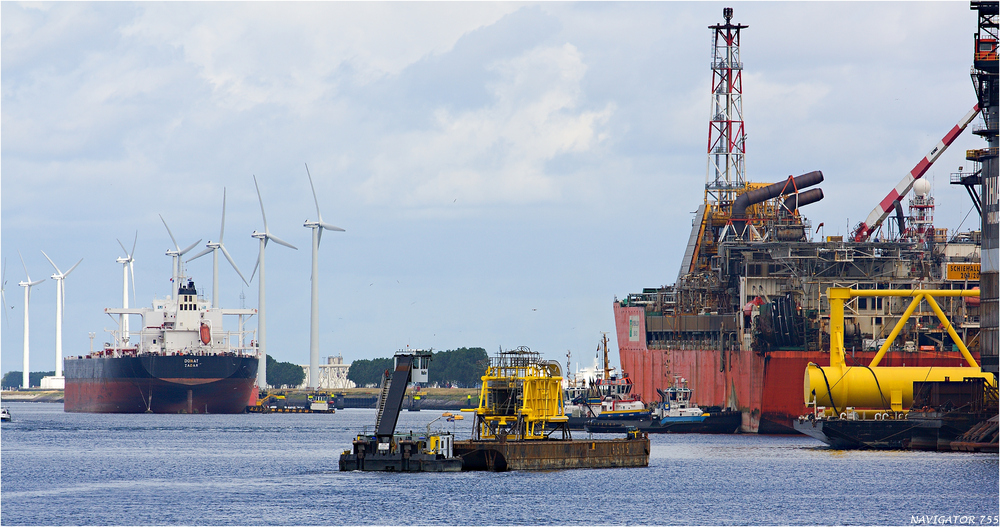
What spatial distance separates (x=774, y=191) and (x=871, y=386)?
42971 mm

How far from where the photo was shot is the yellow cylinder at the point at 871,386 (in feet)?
320

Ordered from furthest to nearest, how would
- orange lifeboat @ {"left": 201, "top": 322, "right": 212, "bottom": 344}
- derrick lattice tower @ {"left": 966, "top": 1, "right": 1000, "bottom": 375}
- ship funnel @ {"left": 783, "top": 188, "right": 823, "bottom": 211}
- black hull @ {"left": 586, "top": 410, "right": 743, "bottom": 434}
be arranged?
1. orange lifeboat @ {"left": 201, "top": 322, "right": 212, "bottom": 344}
2. ship funnel @ {"left": 783, "top": 188, "right": 823, "bottom": 211}
3. black hull @ {"left": 586, "top": 410, "right": 743, "bottom": 434}
4. derrick lattice tower @ {"left": 966, "top": 1, "right": 1000, "bottom": 375}

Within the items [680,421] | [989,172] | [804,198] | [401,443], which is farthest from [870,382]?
[804,198]

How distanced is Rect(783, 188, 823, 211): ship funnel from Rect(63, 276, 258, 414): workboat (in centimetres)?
7334

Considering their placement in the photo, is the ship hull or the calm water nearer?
the calm water

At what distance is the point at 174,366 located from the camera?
6791 inches

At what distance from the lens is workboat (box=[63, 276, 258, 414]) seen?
17338cm

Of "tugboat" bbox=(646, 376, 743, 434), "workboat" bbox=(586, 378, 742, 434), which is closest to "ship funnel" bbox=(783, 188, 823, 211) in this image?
"workboat" bbox=(586, 378, 742, 434)

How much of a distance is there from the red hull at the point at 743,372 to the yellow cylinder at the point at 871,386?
42.4 ft

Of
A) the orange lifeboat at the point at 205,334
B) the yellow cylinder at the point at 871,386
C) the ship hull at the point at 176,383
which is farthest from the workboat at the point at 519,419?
the orange lifeboat at the point at 205,334

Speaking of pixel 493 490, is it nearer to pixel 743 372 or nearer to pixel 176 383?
pixel 743 372

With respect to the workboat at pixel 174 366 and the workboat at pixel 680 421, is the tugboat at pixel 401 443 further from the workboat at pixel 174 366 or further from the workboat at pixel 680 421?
the workboat at pixel 174 366

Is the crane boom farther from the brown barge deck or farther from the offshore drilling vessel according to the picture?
the brown barge deck

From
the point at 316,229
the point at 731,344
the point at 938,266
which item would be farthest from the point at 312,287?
the point at 938,266
